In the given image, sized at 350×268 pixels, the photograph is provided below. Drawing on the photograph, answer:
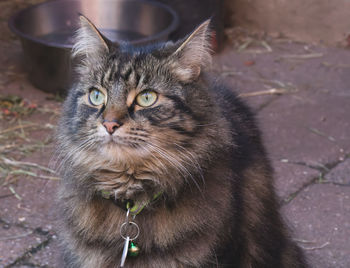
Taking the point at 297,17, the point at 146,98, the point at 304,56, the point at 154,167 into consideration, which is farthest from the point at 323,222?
the point at 297,17

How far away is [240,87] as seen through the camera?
16.2ft

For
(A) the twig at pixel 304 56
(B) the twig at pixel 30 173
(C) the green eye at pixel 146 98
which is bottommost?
(A) the twig at pixel 304 56

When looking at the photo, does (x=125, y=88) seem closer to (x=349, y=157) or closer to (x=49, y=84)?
(x=349, y=157)

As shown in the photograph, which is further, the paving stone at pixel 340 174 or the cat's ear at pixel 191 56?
the paving stone at pixel 340 174

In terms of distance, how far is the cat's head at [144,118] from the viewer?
229 cm

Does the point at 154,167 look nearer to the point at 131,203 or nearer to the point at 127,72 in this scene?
the point at 131,203

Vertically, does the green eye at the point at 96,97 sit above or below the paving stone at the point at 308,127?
above

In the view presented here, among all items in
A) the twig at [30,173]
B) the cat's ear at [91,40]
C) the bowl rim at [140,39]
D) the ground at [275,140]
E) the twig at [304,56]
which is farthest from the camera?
the twig at [304,56]

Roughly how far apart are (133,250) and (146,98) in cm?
60

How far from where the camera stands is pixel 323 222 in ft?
11.0

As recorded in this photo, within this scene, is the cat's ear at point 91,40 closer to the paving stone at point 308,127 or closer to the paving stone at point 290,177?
the paving stone at point 290,177

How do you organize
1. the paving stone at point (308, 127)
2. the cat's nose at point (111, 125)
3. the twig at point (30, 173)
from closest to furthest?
the cat's nose at point (111, 125) < the twig at point (30, 173) < the paving stone at point (308, 127)

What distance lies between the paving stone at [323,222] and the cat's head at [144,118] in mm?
1117

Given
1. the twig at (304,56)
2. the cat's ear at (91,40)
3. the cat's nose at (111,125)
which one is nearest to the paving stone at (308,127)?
the twig at (304,56)
